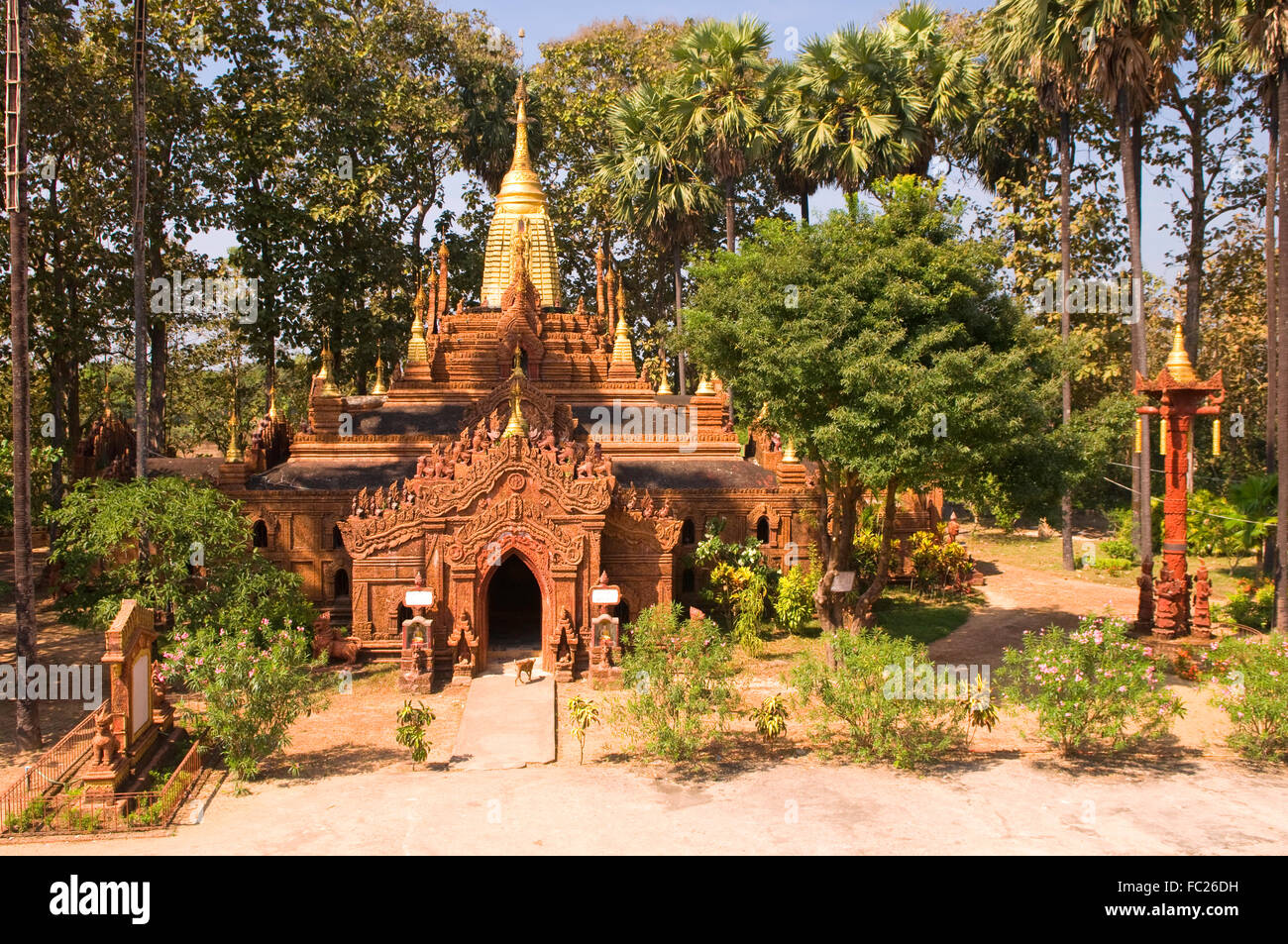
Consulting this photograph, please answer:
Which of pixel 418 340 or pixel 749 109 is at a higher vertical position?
pixel 749 109

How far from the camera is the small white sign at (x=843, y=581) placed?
2327cm

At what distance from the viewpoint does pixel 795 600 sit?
26.2m

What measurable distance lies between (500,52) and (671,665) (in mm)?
40156

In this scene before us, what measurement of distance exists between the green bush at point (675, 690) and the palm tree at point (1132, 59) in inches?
591

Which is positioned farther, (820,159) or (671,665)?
(820,159)

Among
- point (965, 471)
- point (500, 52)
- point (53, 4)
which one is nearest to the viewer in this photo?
point (965, 471)

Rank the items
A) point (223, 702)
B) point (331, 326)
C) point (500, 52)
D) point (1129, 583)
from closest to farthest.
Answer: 1. point (223, 702)
2. point (1129, 583)
3. point (331, 326)
4. point (500, 52)

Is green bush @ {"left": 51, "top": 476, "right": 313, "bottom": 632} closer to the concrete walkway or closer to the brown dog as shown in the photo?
the concrete walkway

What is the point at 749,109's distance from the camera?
36656 mm

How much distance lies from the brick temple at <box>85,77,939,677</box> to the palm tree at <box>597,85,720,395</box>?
516cm

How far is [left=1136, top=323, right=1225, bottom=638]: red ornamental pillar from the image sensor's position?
23500mm

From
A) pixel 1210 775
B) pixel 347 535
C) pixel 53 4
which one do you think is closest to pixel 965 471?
pixel 1210 775

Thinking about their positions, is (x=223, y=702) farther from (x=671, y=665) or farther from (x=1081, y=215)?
(x=1081, y=215)

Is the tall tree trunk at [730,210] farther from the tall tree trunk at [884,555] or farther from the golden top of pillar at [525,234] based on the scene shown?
the tall tree trunk at [884,555]
